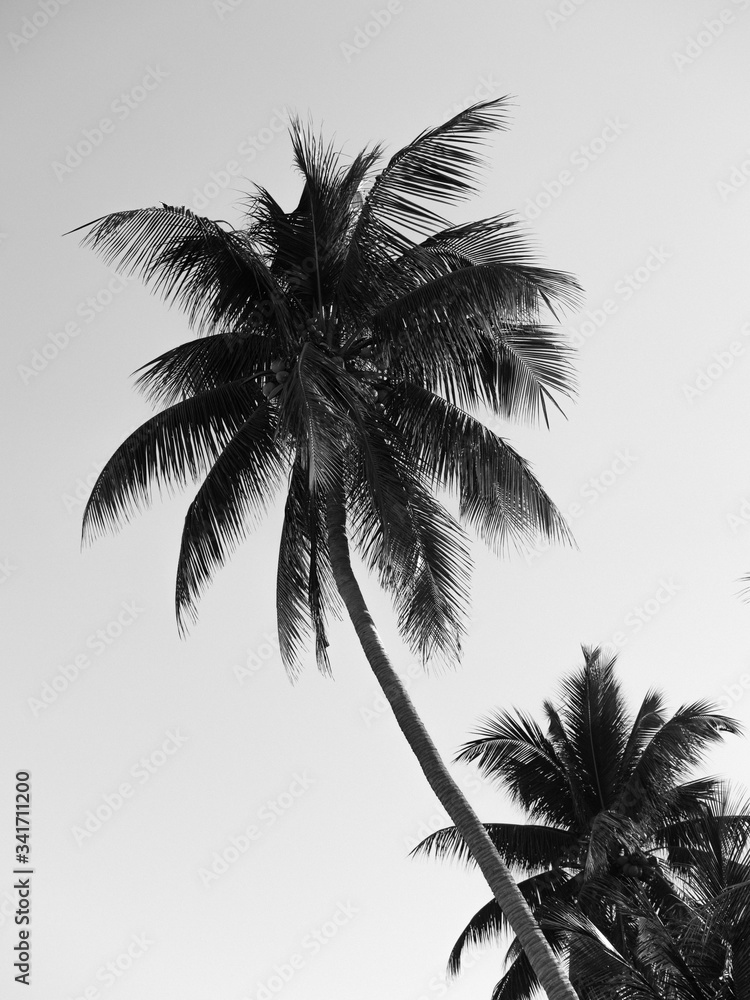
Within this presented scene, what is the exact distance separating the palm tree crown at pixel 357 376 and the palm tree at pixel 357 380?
22mm

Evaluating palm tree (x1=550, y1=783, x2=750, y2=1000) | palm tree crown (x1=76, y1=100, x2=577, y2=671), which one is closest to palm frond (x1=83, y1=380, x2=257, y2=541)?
palm tree crown (x1=76, y1=100, x2=577, y2=671)

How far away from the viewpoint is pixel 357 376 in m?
12.3

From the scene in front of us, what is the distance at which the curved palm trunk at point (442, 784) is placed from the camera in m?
9.48

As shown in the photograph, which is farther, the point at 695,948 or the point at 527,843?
the point at 527,843

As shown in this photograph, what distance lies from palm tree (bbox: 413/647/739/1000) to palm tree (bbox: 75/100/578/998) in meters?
6.40

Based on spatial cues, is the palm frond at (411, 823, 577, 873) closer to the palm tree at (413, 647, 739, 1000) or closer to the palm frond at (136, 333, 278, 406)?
the palm tree at (413, 647, 739, 1000)

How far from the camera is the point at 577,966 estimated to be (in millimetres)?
12750

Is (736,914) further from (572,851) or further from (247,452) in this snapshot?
(247,452)

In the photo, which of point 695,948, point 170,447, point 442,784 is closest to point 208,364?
point 170,447

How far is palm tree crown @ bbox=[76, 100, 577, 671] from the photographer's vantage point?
1207 centimetres

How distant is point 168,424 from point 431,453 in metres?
3.47

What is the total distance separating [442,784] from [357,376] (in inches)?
203

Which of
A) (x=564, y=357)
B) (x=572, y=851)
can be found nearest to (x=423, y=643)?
(x=564, y=357)

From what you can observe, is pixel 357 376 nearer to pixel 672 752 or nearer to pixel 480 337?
pixel 480 337
